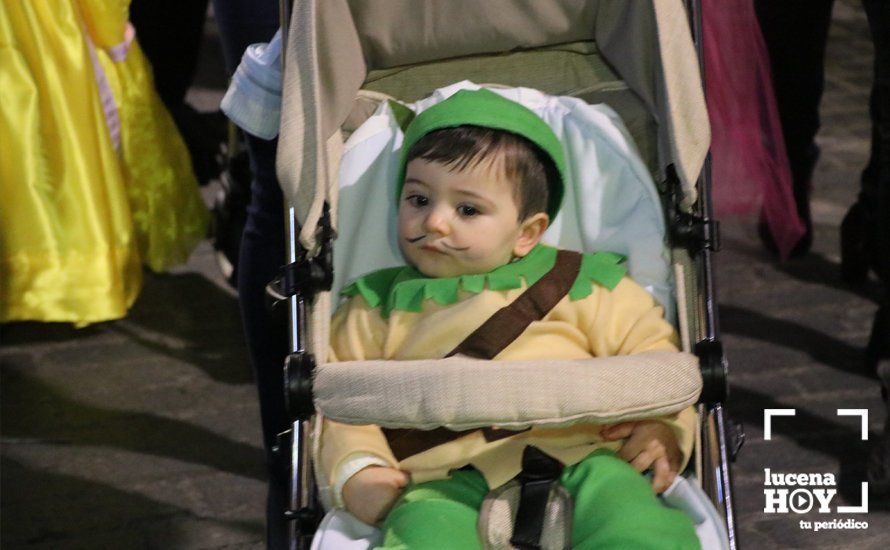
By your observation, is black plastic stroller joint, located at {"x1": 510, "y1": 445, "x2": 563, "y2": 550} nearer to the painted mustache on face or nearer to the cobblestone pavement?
the painted mustache on face

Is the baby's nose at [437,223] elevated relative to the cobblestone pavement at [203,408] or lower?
elevated

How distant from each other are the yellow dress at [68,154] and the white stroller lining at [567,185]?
101 cm

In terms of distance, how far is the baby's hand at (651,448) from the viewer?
5.98ft

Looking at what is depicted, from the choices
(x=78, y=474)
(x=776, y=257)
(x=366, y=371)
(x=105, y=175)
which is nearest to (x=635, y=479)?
(x=366, y=371)

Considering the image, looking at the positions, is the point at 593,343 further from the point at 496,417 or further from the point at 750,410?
the point at 750,410

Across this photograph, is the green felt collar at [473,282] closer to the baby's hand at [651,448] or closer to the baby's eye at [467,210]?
the baby's eye at [467,210]

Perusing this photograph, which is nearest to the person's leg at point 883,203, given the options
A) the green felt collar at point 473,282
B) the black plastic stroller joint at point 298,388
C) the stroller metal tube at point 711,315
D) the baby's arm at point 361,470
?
the stroller metal tube at point 711,315

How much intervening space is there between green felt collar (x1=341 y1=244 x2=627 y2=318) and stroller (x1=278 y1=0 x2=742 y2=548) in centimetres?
7

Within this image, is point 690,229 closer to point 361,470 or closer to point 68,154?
point 361,470

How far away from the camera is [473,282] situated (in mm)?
1955

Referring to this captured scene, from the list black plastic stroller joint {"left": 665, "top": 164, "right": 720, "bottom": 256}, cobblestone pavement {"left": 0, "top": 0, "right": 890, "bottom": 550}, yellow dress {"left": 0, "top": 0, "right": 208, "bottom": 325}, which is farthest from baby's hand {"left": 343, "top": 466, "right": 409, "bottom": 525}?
yellow dress {"left": 0, "top": 0, "right": 208, "bottom": 325}

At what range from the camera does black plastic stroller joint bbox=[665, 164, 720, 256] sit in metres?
1.92

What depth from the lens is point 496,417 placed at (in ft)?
5.34

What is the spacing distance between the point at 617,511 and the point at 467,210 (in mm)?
530
